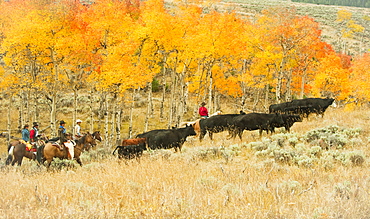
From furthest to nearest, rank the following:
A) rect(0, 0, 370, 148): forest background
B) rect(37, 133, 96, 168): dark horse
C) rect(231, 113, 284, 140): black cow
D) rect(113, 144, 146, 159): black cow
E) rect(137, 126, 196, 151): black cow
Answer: rect(0, 0, 370, 148): forest background
rect(231, 113, 284, 140): black cow
rect(137, 126, 196, 151): black cow
rect(37, 133, 96, 168): dark horse
rect(113, 144, 146, 159): black cow

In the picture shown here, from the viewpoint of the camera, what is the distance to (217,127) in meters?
17.2

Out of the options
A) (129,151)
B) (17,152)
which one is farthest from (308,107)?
(17,152)

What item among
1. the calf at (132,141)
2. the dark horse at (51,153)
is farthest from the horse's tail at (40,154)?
the calf at (132,141)

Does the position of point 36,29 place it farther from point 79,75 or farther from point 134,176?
point 134,176

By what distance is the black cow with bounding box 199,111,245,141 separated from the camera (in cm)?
1700

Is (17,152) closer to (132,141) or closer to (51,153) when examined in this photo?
(51,153)

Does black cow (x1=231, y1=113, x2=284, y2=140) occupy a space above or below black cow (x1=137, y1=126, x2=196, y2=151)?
above

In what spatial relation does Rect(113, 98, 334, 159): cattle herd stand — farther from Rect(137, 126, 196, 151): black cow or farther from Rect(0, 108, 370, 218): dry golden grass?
Rect(0, 108, 370, 218): dry golden grass

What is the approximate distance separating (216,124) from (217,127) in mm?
181

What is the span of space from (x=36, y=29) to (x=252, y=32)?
19.2 metres

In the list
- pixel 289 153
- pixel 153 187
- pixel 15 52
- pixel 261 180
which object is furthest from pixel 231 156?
pixel 15 52

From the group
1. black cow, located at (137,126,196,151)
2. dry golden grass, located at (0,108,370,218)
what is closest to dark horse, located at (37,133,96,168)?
black cow, located at (137,126,196,151)

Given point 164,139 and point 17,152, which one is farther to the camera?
point 17,152

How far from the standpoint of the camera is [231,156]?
11.1 meters
